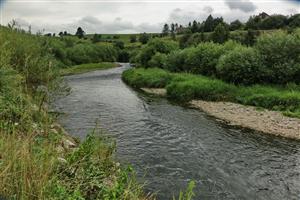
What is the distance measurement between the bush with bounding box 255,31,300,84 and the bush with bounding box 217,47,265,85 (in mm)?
756

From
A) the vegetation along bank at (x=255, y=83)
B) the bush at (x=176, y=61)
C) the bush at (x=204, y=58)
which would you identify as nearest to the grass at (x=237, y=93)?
the vegetation along bank at (x=255, y=83)

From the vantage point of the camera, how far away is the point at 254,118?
23.7 m

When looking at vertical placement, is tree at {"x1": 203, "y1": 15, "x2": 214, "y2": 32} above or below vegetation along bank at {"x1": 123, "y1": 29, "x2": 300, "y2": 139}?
above

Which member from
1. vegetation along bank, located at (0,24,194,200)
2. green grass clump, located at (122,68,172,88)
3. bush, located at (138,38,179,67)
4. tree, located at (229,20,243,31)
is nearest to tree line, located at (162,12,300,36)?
tree, located at (229,20,243,31)

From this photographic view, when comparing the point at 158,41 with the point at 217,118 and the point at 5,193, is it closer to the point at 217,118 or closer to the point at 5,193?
the point at 217,118

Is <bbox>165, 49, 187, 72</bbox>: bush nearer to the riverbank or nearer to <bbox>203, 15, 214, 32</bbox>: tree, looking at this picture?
the riverbank

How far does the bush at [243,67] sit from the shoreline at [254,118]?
4464 millimetres

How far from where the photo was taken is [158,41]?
63.0 meters

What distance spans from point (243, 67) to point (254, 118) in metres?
9.41

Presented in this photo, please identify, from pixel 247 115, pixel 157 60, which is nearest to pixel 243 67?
pixel 247 115

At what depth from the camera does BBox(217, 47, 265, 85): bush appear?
3141 centimetres

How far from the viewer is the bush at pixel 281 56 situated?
29.7m

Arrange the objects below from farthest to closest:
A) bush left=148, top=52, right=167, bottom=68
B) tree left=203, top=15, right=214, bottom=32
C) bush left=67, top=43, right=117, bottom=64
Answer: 1. tree left=203, top=15, right=214, bottom=32
2. bush left=67, top=43, right=117, bottom=64
3. bush left=148, top=52, right=167, bottom=68

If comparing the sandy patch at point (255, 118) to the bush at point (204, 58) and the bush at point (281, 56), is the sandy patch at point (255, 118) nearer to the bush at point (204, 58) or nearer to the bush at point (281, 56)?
the bush at point (281, 56)
